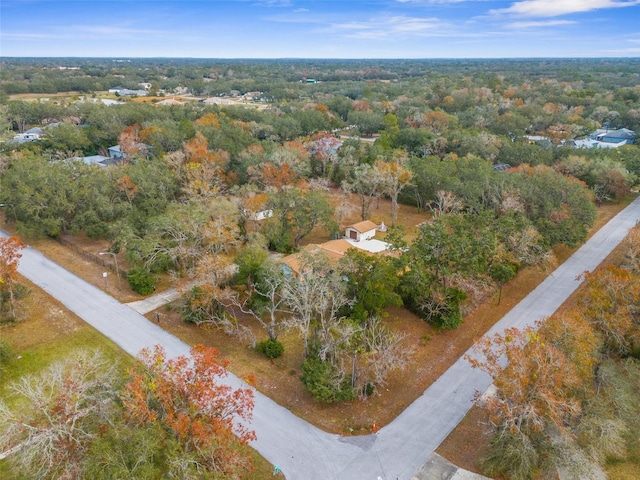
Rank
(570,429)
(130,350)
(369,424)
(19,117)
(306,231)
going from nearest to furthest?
(570,429) → (369,424) → (130,350) → (306,231) → (19,117)

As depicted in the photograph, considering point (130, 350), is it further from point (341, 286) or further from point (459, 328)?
point (459, 328)

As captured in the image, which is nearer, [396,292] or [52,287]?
[396,292]

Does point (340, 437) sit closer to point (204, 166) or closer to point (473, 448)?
point (473, 448)

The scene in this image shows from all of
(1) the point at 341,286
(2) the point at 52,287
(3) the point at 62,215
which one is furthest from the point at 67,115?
(1) the point at 341,286

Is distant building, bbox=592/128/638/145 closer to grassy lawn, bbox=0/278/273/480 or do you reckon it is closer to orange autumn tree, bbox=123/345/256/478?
grassy lawn, bbox=0/278/273/480

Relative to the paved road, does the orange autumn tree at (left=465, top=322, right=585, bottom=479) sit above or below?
above

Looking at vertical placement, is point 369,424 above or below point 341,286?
below

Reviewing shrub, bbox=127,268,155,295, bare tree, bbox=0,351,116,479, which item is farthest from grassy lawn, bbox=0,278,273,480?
bare tree, bbox=0,351,116,479
